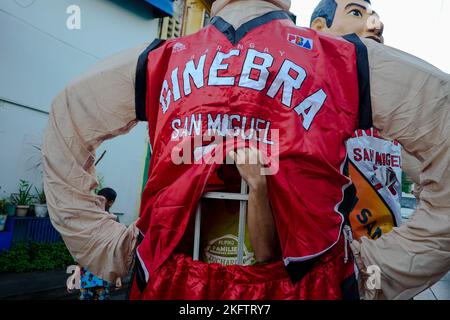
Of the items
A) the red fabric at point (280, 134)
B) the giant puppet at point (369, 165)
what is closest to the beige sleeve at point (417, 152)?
the red fabric at point (280, 134)

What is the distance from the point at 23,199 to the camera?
5547 millimetres

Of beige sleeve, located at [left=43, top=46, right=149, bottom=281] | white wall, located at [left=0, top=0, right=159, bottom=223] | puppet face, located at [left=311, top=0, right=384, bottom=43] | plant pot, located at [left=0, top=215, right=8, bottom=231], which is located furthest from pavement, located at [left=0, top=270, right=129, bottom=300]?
puppet face, located at [left=311, top=0, right=384, bottom=43]

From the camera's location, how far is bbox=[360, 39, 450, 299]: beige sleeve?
1259 mm

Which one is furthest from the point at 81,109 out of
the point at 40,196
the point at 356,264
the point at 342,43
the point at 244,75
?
the point at 40,196

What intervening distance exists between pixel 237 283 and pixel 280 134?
0.51 meters

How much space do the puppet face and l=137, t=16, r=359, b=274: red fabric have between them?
3.72 feet

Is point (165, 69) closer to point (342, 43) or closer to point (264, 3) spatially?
point (264, 3)

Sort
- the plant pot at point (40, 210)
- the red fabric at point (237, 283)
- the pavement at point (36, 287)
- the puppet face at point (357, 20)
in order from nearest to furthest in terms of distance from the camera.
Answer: the red fabric at point (237, 283)
the puppet face at point (357, 20)
the pavement at point (36, 287)
the plant pot at point (40, 210)

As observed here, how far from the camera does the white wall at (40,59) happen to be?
5379 millimetres

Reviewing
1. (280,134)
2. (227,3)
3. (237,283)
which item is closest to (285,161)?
(280,134)

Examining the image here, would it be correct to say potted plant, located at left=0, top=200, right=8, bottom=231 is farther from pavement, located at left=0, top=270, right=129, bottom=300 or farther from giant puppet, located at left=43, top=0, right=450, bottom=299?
giant puppet, located at left=43, top=0, right=450, bottom=299

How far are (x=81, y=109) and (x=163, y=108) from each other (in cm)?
38

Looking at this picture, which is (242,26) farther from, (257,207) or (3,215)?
(3,215)

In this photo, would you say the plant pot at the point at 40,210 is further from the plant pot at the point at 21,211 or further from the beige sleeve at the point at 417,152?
the beige sleeve at the point at 417,152
